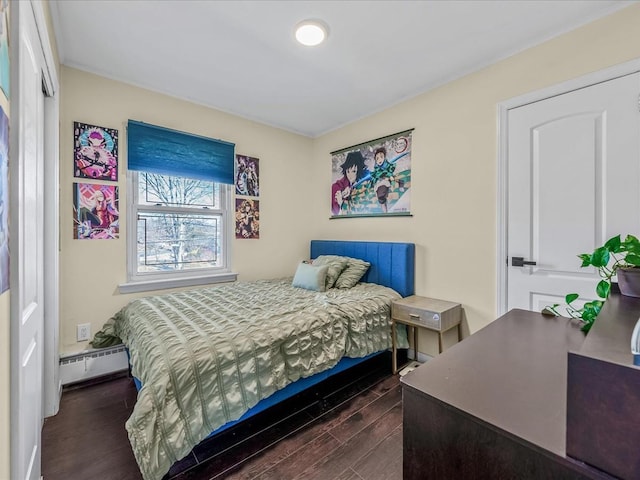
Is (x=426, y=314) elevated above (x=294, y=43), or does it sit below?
below

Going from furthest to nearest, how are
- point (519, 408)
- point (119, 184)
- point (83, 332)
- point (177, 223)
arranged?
point (177, 223), point (119, 184), point (83, 332), point (519, 408)

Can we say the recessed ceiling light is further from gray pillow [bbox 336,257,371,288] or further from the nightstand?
the nightstand

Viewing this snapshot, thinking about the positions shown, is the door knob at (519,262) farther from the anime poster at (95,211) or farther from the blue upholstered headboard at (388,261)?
the anime poster at (95,211)

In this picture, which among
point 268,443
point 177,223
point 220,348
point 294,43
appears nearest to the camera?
point 220,348

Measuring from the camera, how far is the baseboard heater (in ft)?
7.46

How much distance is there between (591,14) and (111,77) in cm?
356

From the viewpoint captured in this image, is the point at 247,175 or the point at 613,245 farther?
the point at 247,175

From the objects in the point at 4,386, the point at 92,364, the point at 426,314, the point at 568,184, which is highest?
the point at 568,184

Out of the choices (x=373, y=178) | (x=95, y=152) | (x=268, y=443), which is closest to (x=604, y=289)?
(x=268, y=443)

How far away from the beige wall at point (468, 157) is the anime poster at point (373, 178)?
10 centimetres

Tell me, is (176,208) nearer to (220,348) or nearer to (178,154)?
(178,154)

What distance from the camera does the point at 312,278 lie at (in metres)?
2.83

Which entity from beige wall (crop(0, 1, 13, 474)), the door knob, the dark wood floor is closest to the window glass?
the dark wood floor

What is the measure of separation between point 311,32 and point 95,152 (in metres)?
2.00
